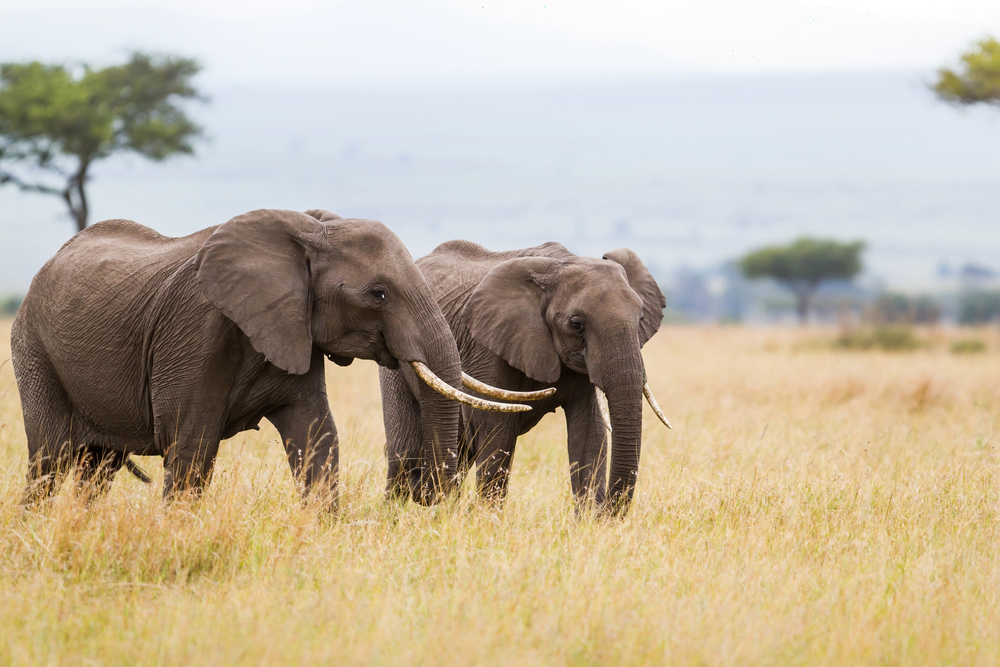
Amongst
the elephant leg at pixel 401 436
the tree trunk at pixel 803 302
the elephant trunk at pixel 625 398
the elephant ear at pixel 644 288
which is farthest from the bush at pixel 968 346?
the tree trunk at pixel 803 302

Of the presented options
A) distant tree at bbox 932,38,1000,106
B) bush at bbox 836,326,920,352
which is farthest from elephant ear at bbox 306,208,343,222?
bush at bbox 836,326,920,352

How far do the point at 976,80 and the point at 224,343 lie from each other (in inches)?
646

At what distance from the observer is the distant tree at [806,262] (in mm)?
64188

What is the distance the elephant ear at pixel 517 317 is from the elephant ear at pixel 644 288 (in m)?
0.58

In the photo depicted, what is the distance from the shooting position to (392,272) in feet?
17.7

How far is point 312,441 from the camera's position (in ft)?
19.0

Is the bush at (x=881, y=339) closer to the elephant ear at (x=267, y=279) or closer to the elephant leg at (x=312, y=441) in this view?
the elephant leg at (x=312, y=441)

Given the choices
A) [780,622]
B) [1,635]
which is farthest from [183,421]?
[780,622]

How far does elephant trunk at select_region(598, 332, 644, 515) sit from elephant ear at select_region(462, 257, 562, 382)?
0.43 m

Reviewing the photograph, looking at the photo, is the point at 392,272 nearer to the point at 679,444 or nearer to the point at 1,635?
the point at 1,635

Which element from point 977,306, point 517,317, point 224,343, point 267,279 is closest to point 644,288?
point 517,317

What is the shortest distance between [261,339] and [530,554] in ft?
5.78

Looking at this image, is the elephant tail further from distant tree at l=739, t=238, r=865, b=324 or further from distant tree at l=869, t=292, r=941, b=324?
distant tree at l=739, t=238, r=865, b=324

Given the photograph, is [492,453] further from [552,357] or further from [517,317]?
[517,317]
